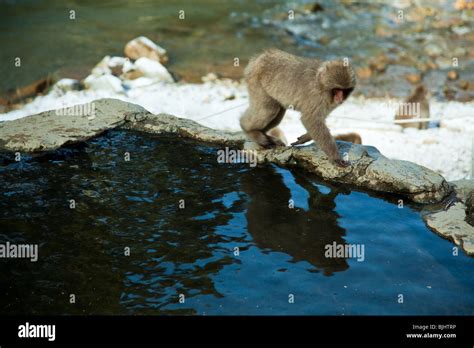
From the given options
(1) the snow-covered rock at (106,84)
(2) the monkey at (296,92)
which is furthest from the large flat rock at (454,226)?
(1) the snow-covered rock at (106,84)

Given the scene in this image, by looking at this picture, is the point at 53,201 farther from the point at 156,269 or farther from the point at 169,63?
the point at 169,63

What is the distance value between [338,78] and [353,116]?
6.56 meters

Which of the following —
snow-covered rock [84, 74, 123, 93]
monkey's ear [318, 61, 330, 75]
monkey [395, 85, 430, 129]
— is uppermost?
snow-covered rock [84, 74, 123, 93]

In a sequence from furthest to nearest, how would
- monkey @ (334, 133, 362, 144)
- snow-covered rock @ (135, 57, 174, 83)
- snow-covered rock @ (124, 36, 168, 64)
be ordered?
snow-covered rock @ (124, 36, 168, 64) → snow-covered rock @ (135, 57, 174, 83) → monkey @ (334, 133, 362, 144)

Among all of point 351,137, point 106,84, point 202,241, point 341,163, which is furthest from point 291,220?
point 106,84

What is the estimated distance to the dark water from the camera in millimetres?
4332

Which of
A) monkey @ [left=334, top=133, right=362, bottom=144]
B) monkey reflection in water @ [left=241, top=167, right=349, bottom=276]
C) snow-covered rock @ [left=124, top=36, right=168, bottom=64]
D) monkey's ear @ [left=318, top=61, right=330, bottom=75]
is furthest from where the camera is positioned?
snow-covered rock @ [left=124, top=36, right=168, bottom=64]

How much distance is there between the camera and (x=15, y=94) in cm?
1327

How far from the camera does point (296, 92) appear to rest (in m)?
6.40

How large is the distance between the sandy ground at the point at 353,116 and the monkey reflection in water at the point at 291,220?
14.8ft

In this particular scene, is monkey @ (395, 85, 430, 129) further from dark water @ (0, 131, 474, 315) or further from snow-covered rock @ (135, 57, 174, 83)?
dark water @ (0, 131, 474, 315)

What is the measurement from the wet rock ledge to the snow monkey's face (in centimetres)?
66

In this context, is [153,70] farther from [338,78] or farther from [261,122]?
[338,78]

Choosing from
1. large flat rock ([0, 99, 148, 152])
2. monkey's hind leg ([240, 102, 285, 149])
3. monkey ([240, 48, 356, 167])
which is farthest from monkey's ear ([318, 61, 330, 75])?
large flat rock ([0, 99, 148, 152])
